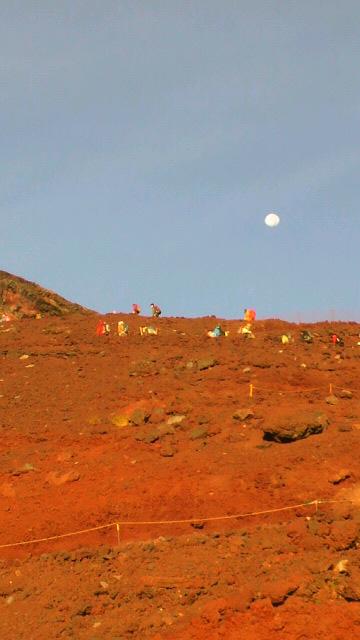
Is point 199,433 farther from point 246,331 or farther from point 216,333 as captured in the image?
point 246,331

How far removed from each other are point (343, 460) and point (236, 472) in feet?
6.50

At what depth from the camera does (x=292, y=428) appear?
13562 mm

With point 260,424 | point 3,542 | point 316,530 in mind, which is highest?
point 260,424

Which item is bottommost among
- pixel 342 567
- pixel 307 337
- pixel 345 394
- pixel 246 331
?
pixel 342 567

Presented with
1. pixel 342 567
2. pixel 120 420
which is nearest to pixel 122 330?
pixel 120 420

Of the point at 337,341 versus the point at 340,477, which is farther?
the point at 337,341

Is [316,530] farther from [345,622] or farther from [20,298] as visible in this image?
[20,298]

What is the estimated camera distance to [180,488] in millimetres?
12281

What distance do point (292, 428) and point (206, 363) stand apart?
703 centimetres

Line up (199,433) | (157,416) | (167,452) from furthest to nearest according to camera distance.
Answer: (157,416), (199,433), (167,452)

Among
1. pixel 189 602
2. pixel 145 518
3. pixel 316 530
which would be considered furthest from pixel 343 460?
pixel 189 602

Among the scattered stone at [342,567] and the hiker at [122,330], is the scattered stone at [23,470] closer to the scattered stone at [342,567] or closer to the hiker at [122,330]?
the scattered stone at [342,567]

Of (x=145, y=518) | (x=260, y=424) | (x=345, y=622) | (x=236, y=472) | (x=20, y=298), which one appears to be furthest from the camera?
(x=20, y=298)

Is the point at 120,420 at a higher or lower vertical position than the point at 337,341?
lower
